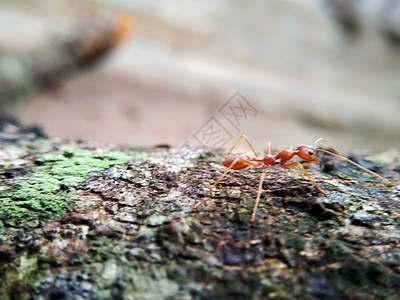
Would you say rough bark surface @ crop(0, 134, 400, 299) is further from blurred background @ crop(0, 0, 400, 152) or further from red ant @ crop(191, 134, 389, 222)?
blurred background @ crop(0, 0, 400, 152)

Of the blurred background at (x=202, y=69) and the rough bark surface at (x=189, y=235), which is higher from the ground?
the blurred background at (x=202, y=69)

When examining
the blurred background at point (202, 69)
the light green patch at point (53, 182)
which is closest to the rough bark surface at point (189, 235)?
the light green patch at point (53, 182)

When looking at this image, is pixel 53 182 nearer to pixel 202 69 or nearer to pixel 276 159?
pixel 276 159

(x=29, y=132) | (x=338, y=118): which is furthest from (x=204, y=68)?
(x=29, y=132)

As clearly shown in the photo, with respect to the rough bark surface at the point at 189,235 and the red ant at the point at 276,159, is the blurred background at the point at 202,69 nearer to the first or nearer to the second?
the red ant at the point at 276,159

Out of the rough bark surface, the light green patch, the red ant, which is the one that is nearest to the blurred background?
the red ant
